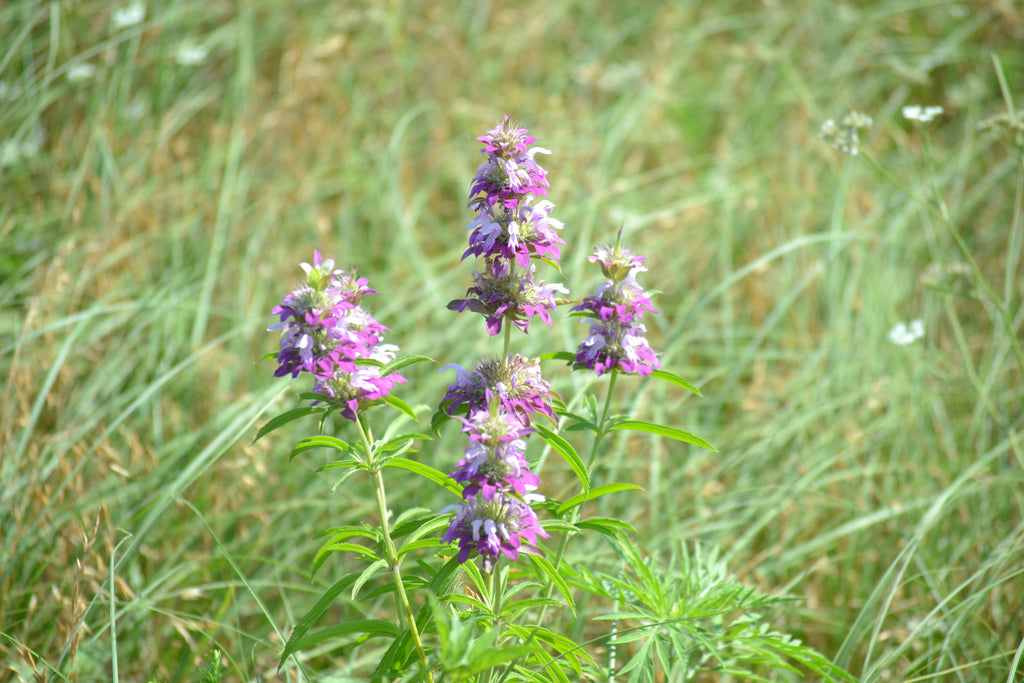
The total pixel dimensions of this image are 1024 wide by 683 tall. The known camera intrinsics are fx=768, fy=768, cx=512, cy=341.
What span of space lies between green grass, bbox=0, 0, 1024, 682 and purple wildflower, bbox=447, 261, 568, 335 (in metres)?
0.75

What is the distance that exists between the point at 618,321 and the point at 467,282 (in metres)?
2.40

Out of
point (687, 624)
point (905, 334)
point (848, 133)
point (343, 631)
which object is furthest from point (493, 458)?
point (905, 334)

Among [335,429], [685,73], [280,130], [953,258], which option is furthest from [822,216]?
[280,130]

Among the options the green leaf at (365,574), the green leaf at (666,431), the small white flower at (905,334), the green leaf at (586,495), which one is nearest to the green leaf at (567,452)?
the green leaf at (586,495)

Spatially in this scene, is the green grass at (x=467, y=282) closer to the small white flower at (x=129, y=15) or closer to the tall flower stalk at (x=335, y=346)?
the small white flower at (x=129, y=15)

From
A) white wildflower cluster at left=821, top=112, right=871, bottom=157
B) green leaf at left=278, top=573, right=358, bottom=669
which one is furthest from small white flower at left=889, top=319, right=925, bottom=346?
green leaf at left=278, top=573, right=358, bottom=669

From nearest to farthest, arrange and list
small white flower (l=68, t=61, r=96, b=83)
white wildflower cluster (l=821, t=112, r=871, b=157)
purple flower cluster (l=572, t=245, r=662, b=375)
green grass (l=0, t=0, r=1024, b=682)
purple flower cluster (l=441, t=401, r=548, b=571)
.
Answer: purple flower cluster (l=441, t=401, r=548, b=571) → purple flower cluster (l=572, t=245, r=662, b=375) → green grass (l=0, t=0, r=1024, b=682) → white wildflower cluster (l=821, t=112, r=871, b=157) → small white flower (l=68, t=61, r=96, b=83)

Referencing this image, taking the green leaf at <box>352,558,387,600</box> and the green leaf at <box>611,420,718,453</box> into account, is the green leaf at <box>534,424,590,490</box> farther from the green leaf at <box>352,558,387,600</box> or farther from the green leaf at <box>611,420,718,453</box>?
the green leaf at <box>352,558,387,600</box>

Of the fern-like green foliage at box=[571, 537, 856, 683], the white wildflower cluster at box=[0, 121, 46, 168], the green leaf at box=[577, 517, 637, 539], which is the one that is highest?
the white wildflower cluster at box=[0, 121, 46, 168]

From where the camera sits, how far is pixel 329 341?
1.53 m

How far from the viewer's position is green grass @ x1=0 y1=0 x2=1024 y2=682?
8.50 ft

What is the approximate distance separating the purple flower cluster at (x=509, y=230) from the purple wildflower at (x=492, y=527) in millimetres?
355

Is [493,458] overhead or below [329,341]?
below

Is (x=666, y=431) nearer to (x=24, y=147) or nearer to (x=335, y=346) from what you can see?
(x=335, y=346)
